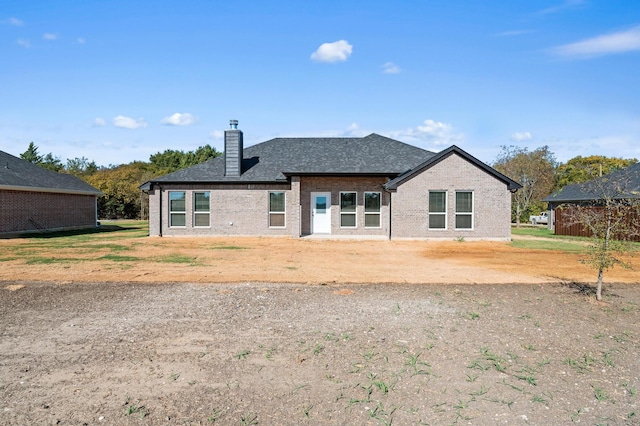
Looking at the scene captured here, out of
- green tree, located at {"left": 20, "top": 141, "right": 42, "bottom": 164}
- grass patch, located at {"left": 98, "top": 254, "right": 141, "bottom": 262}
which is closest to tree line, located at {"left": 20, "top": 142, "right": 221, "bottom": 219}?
green tree, located at {"left": 20, "top": 141, "right": 42, "bottom": 164}

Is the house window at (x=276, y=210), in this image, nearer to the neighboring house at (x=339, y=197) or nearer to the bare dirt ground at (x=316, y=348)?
the neighboring house at (x=339, y=197)

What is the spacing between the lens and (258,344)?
5.92 m

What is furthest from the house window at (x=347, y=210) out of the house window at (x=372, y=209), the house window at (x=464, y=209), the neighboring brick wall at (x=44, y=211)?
the neighboring brick wall at (x=44, y=211)

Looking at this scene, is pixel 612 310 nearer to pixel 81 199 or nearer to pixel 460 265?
pixel 460 265

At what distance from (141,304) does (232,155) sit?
16.0 m

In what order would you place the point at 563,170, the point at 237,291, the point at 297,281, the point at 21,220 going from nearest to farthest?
the point at 237,291 → the point at 297,281 → the point at 21,220 → the point at 563,170

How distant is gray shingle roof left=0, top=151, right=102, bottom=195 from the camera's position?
24.3 metres

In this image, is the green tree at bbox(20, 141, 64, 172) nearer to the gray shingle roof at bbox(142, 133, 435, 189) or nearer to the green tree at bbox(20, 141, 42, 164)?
the green tree at bbox(20, 141, 42, 164)

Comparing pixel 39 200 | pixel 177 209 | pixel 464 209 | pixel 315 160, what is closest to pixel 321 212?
pixel 315 160

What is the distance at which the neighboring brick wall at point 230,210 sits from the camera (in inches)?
902

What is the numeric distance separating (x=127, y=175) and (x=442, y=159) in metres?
44.8

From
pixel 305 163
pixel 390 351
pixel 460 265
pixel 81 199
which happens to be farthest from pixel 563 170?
pixel 390 351

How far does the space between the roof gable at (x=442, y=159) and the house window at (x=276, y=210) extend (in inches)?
219

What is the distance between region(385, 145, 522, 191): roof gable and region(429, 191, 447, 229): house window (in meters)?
1.36
